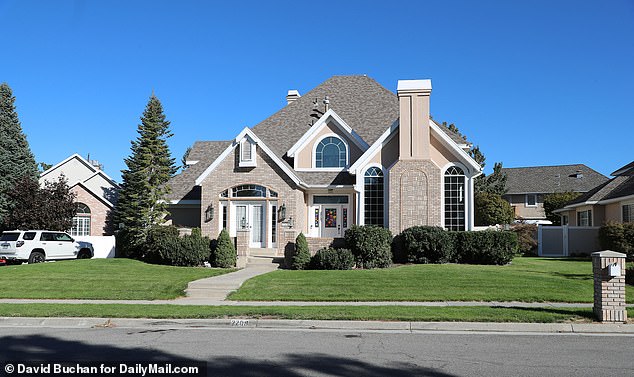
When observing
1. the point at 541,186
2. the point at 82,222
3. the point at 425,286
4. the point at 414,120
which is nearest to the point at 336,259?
the point at 425,286

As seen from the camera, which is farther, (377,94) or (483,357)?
(377,94)

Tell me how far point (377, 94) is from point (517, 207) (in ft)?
107

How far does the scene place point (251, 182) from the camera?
26.6 metres

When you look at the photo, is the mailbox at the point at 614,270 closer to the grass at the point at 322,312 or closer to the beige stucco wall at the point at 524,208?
the grass at the point at 322,312

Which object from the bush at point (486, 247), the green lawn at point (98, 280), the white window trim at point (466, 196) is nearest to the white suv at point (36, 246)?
the green lawn at point (98, 280)

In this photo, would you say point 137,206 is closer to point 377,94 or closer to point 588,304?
point 377,94

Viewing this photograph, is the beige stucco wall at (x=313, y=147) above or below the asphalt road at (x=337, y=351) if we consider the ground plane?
above

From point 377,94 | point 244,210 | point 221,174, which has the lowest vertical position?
point 244,210

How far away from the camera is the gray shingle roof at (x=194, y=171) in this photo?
3017cm

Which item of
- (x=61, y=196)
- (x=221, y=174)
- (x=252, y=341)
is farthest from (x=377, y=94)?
(x=252, y=341)

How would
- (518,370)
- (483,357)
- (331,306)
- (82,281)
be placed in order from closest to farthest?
(518,370)
(483,357)
(331,306)
(82,281)

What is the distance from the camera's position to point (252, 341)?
10.5 m

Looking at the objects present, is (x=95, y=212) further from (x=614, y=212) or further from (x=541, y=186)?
(x=541, y=186)

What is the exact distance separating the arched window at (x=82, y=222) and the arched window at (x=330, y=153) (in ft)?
47.9
